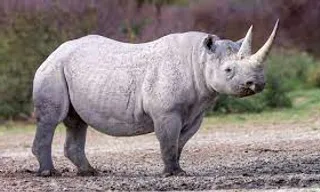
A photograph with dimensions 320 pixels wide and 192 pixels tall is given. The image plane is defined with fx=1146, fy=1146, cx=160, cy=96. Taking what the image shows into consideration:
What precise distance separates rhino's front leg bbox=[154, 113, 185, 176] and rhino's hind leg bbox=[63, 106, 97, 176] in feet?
4.18

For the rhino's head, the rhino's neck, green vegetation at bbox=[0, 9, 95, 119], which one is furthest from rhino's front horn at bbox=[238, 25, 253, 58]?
green vegetation at bbox=[0, 9, 95, 119]

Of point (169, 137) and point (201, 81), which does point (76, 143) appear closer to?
point (169, 137)

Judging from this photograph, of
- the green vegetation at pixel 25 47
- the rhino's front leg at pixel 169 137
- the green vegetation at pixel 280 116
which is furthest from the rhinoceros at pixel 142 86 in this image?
the green vegetation at pixel 25 47

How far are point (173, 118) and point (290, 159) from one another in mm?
2574

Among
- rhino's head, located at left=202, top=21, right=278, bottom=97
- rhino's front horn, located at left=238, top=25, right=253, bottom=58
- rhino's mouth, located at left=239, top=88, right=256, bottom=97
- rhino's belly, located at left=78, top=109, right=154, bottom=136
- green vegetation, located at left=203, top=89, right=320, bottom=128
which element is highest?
rhino's front horn, located at left=238, top=25, right=253, bottom=58

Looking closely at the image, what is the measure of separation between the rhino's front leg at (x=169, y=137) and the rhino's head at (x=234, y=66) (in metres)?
0.59

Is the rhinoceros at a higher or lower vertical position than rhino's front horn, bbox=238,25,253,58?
lower

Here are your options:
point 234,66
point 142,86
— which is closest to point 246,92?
point 234,66

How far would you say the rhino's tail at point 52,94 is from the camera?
44.7ft

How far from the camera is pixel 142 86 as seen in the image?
13.1 m

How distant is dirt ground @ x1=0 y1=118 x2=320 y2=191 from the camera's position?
12117 mm

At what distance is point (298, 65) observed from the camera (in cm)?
3069

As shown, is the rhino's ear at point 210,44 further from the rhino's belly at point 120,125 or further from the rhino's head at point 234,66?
the rhino's belly at point 120,125

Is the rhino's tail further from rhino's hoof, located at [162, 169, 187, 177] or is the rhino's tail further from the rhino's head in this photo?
the rhino's head
